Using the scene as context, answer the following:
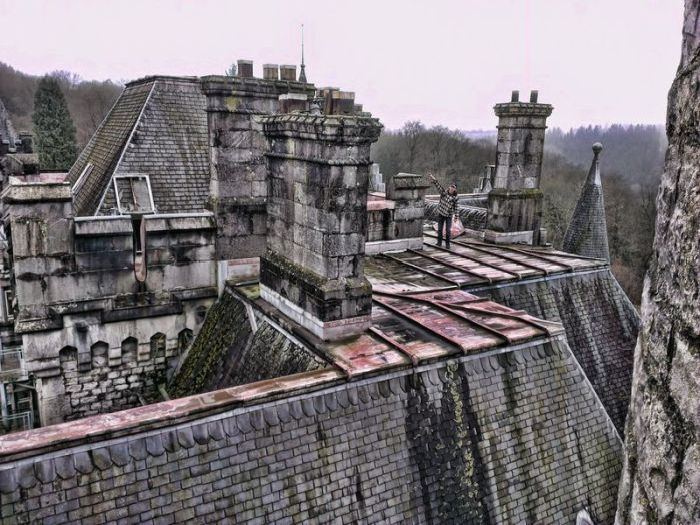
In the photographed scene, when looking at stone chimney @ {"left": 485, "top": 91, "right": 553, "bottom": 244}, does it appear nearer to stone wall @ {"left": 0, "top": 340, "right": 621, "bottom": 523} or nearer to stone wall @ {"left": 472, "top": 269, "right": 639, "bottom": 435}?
stone wall @ {"left": 472, "top": 269, "right": 639, "bottom": 435}

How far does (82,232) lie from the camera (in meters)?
8.72

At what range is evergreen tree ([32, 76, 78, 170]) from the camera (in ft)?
146

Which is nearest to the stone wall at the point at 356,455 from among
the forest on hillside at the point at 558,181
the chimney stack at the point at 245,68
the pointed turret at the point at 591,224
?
the chimney stack at the point at 245,68

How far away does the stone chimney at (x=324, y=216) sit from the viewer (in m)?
7.39

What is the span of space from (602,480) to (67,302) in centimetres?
817

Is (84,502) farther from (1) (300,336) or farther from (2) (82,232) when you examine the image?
(2) (82,232)

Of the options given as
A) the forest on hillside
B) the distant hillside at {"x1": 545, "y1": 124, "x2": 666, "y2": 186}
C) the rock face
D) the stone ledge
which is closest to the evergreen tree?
the forest on hillside

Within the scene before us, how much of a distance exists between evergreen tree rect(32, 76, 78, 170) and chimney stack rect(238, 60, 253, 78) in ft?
129

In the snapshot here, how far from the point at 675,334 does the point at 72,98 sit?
7873 cm

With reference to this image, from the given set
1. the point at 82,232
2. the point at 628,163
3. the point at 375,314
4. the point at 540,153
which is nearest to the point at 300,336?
the point at 375,314

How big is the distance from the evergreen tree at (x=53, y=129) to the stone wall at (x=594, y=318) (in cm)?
4251

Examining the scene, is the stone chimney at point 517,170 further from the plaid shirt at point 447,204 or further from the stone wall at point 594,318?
the stone wall at point 594,318

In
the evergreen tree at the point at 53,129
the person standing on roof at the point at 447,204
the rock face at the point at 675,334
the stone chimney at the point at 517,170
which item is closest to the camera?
the rock face at the point at 675,334

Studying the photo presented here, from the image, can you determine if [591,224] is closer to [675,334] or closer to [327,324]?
[327,324]
